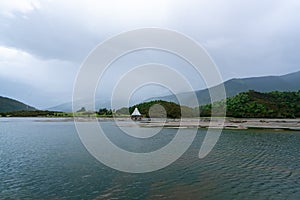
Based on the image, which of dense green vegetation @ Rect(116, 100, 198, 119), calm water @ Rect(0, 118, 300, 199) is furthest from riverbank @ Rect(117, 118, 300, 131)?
calm water @ Rect(0, 118, 300, 199)

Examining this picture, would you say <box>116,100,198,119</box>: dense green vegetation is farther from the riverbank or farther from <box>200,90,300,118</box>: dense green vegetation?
the riverbank

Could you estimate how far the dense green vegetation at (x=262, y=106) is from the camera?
255 ft

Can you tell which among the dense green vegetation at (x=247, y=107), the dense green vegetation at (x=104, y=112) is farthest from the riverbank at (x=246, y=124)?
the dense green vegetation at (x=104, y=112)

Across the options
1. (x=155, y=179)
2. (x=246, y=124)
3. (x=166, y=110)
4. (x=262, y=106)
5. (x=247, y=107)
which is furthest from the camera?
(x=166, y=110)

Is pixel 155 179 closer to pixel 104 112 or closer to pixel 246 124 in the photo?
pixel 246 124

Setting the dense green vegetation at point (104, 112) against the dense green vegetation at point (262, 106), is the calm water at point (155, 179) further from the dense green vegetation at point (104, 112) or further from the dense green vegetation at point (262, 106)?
the dense green vegetation at point (104, 112)

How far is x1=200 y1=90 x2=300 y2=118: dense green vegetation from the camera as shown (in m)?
77.7

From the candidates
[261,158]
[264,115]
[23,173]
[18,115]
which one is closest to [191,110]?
[264,115]

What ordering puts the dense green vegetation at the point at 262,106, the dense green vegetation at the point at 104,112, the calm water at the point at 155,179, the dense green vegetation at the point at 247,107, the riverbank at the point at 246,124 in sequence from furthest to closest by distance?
1. the dense green vegetation at the point at 104,112
2. the dense green vegetation at the point at 247,107
3. the dense green vegetation at the point at 262,106
4. the riverbank at the point at 246,124
5. the calm water at the point at 155,179

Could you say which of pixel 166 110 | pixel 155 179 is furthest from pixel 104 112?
pixel 155 179

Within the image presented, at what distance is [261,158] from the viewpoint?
21938 mm

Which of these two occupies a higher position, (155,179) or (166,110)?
(166,110)

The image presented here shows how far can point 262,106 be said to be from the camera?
80188 millimetres

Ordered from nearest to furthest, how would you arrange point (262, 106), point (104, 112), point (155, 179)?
point (155, 179) < point (262, 106) < point (104, 112)
